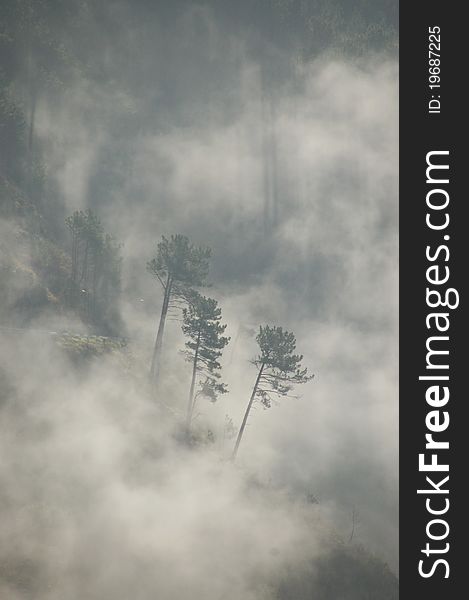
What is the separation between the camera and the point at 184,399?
3569cm

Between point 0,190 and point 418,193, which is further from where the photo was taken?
point 0,190

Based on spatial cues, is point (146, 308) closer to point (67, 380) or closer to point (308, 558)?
point (67, 380)

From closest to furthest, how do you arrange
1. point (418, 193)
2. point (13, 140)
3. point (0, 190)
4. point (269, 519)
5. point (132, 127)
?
point (418, 193) < point (269, 519) < point (0, 190) < point (13, 140) < point (132, 127)

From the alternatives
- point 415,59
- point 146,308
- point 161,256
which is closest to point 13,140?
point 146,308

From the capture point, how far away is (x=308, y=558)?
21062 mm

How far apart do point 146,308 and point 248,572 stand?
141 ft

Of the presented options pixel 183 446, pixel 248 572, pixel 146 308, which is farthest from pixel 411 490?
pixel 146 308

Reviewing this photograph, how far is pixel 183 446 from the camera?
90.4ft

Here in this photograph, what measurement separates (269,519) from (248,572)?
551cm

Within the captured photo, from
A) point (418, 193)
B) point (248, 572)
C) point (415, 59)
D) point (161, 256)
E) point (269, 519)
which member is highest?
point (161, 256)

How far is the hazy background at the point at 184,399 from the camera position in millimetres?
17672

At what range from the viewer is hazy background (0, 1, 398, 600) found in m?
17.7

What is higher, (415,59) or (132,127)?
(132,127)

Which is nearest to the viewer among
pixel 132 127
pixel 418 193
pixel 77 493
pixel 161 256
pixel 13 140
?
pixel 418 193
